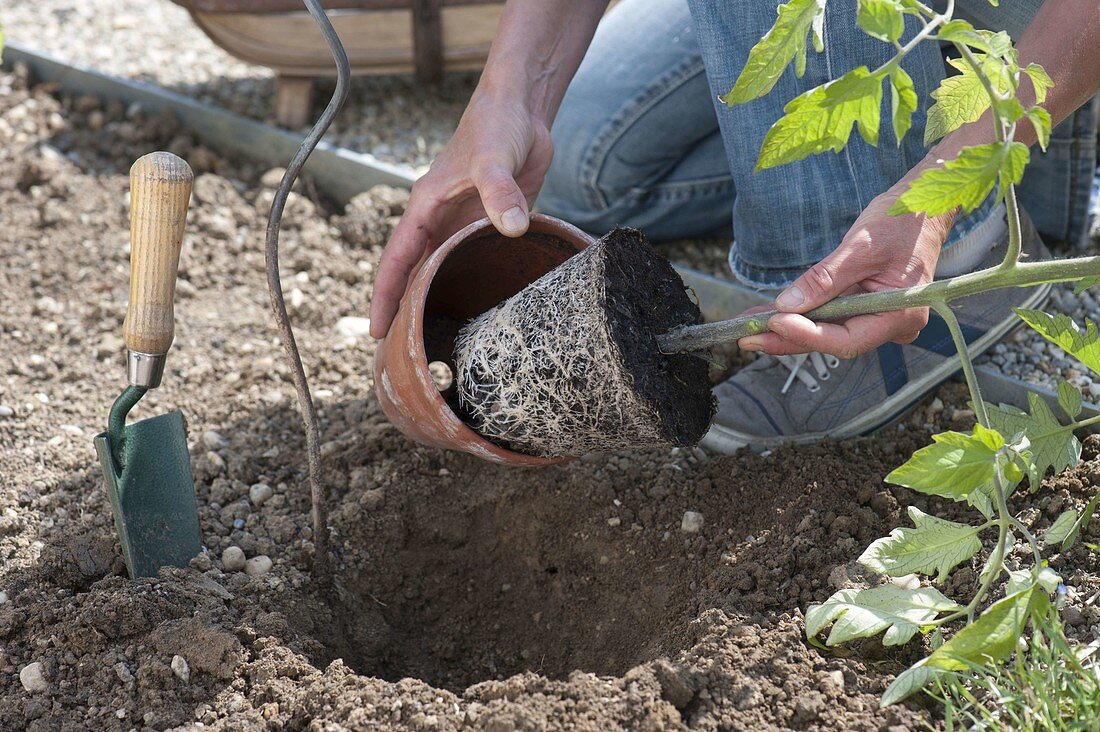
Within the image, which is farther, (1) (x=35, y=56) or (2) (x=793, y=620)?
(1) (x=35, y=56)

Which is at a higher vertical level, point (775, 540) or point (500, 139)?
point (500, 139)

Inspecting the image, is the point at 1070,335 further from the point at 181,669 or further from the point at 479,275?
the point at 181,669

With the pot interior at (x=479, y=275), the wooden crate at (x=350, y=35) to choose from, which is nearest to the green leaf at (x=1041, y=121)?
the pot interior at (x=479, y=275)

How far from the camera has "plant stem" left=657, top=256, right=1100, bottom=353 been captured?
1.19 metres

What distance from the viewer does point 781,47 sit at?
1097 millimetres

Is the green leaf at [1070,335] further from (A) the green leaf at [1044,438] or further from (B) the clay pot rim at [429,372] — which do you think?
(B) the clay pot rim at [429,372]

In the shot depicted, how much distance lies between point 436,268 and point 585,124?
1124mm

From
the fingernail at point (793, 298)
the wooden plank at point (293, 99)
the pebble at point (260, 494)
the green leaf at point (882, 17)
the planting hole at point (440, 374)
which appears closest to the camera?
the green leaf at point (882, 17)

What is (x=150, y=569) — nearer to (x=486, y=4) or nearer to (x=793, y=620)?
(x=793, y=620)

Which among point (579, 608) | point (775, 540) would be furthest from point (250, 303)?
point (775, 540)

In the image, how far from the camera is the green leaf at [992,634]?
1.19m

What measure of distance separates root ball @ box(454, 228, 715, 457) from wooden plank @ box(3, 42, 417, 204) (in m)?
1.30

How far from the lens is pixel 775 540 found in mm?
1612

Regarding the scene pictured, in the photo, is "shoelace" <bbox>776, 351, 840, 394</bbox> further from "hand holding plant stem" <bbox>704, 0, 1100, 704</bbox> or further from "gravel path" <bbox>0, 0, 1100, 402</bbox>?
"gravel path" <bbox>0, 0, 1100, 402</bbox>
